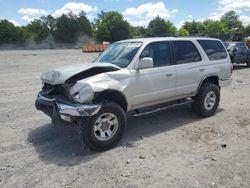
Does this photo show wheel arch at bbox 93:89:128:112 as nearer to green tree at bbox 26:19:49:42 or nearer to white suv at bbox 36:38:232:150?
white suv at bbox 36:38:232:150

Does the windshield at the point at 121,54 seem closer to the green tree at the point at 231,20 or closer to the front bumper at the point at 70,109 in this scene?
the front bumper at the point at 70,109

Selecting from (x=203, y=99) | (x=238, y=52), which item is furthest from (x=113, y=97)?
(x=238, y=52)

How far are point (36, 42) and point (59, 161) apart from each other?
8309 centimetres

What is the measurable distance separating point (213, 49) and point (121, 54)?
8.36ft

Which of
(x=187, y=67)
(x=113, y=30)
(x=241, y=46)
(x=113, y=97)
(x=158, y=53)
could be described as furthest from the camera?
(x=113, y=30)

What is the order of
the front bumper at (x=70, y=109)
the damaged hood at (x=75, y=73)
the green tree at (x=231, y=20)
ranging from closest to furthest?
the front bumper at (x=70, y=109) < the damaged hood at (x=75, y=73) < the green tree at (x=231, y=20)

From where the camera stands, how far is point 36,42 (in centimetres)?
8238

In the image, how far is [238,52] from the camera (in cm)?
1728

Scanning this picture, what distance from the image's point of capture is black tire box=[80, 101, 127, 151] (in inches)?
184

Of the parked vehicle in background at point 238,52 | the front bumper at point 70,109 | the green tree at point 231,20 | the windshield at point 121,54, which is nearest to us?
the front bumper at point 70,109

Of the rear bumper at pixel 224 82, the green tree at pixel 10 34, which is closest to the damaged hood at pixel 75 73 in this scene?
the rear bumper at pixel 224 82

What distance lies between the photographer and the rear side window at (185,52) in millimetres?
6184

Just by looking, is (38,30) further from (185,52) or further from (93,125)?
(93,125)

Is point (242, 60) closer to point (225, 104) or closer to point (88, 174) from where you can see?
point (225, 104)
